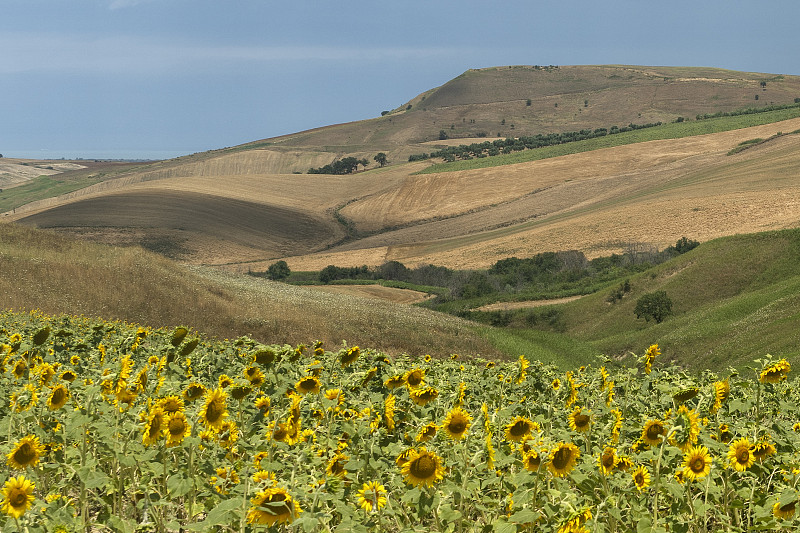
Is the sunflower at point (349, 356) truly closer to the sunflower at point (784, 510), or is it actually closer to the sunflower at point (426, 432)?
the sunflower at point (426, 432)

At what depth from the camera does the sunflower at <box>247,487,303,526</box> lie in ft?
8.37

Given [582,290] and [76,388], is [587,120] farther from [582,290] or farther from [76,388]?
[76,388]

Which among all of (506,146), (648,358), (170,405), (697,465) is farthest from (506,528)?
(506,146)

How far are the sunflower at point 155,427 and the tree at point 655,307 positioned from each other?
115ft

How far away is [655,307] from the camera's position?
3575 cm

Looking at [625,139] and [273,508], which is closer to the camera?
[273,508]

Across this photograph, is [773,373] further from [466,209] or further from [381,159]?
[381,159]

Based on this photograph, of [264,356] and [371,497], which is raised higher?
[264,356]

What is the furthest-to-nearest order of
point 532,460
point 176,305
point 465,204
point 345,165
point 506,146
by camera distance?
point 506,146 < point 345,165 < point 465,204 < point 176,305 < point 532,460

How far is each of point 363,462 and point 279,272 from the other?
2540 inches

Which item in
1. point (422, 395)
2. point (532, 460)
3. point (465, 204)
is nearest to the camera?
point (532, 460)

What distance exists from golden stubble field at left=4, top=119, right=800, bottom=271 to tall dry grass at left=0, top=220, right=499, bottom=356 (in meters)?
34.5

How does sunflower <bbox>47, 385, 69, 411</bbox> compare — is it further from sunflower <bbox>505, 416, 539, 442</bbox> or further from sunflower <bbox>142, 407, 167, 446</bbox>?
sunflower <bbox>505, 416, 539, 442</bbox>

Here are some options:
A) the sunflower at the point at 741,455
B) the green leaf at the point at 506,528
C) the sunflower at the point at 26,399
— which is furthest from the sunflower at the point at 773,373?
the sunflower at the point at 26,399
